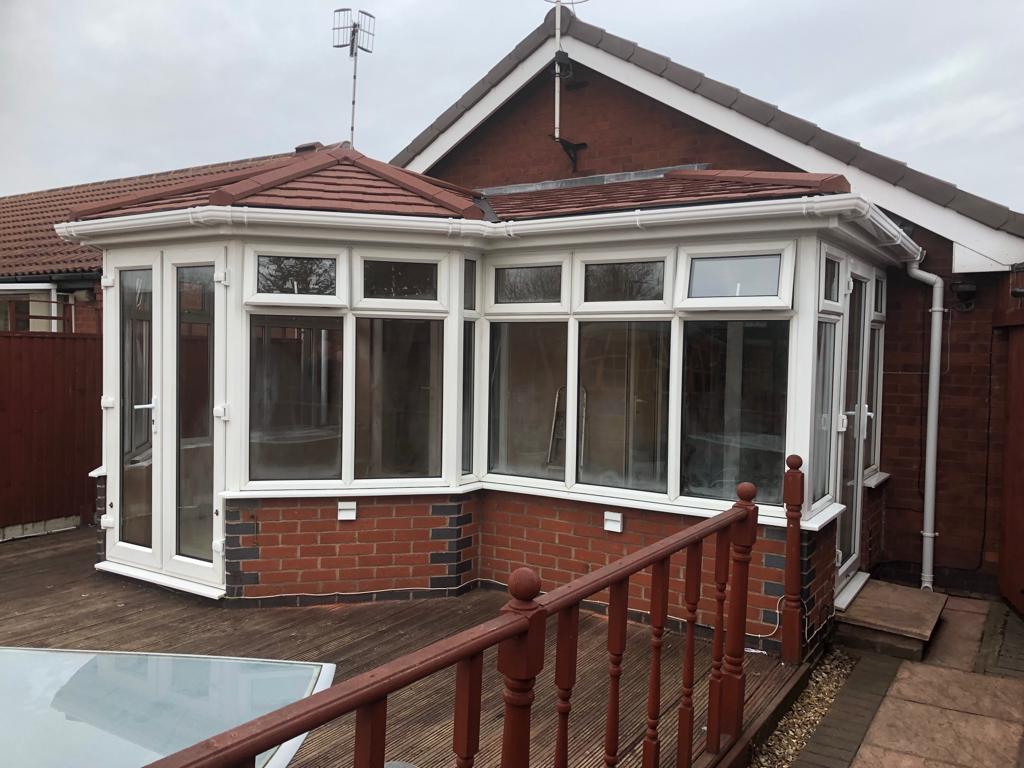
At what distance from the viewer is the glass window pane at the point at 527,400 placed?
16.6 feet

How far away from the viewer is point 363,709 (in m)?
1.49

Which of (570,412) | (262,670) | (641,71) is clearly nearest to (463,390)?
(570,412)

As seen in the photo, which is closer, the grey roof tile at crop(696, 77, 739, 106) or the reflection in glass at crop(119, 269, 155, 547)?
the reflection in glass at crop(119, 269, 155, 547)

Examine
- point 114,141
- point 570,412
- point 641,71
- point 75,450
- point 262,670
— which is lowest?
point 262,670

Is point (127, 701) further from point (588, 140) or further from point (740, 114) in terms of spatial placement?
point (588, 140)

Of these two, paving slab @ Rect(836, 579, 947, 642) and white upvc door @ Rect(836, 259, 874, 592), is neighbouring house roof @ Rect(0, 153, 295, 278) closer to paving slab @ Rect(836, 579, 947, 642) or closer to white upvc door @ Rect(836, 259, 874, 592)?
white upvc door @ Rect(836, 259, 874, 592)

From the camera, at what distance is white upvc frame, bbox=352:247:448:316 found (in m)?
4.80

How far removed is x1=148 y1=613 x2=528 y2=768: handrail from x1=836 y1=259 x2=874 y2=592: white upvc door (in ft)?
11.9

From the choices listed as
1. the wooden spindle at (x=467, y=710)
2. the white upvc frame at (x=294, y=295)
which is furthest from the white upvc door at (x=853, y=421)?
the wooden spindle at (x=467, y=710)

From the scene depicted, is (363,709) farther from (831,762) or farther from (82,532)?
(82,532)

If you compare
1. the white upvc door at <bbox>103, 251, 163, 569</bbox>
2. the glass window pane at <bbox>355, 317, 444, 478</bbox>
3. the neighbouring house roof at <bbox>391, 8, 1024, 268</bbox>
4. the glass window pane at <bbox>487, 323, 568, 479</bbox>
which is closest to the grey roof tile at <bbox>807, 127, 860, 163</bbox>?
the neighbouring house roof at <bbox>391, 8, 1024, 268</bbox>

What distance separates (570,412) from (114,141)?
31.2m

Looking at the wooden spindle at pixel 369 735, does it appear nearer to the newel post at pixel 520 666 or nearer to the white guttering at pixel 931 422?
the newel post at pixel 520 666

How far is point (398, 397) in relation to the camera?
5.03 m
